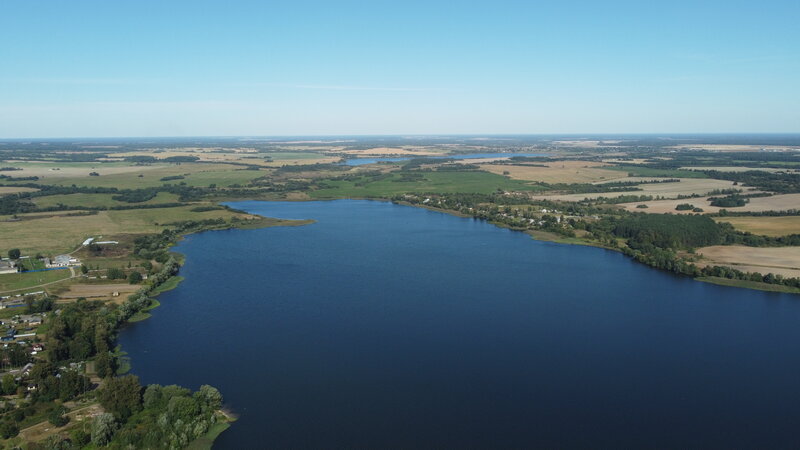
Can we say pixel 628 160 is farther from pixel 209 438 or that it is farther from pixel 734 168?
pixel 209 438

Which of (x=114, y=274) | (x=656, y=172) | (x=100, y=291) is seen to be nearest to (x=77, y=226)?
(x=114, y=274)

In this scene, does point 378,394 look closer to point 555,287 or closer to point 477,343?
point 477,343

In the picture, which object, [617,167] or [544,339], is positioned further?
[617,167]

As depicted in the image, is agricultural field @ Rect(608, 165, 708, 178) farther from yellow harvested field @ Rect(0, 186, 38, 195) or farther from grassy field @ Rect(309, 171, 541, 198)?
yellow harvested field @ Rect(0, 186, 38, 195)

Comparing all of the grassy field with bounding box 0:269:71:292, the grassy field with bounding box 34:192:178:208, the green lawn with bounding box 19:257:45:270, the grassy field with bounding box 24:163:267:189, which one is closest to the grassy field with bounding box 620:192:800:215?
the grassy field with bounding box 0:269:71:292

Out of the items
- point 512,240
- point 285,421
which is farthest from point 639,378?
point 512,240

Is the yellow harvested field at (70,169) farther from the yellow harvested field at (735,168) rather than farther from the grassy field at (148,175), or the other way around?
the yellow harvested field at (735,168)
